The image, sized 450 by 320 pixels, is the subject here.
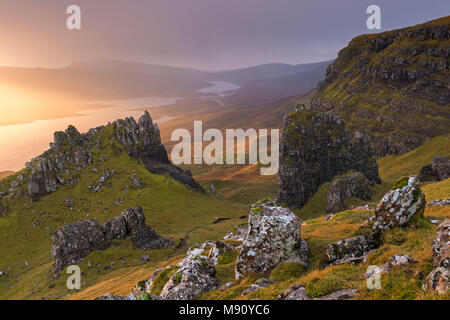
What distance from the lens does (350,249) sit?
807 inches

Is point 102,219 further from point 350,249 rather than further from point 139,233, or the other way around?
point 350,249

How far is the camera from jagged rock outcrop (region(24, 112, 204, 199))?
417 ft

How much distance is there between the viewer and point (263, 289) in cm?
1691

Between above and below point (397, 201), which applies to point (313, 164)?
below

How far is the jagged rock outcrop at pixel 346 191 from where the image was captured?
111m

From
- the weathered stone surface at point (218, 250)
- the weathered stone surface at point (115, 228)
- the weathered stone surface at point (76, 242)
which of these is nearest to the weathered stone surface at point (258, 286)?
the weathered stone surface at point (218, 250)

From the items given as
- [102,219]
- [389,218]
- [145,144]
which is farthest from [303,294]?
[145,144]

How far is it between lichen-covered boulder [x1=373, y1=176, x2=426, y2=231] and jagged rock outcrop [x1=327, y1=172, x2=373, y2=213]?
95166mm

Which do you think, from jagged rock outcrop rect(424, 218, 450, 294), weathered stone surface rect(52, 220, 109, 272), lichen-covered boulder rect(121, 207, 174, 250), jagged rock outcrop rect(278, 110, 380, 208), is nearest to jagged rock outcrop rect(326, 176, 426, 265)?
jagged rock outcrop rect(424, 218, 450, 294)

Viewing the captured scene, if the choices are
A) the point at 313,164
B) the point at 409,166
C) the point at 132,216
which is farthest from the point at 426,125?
the point at 132,216

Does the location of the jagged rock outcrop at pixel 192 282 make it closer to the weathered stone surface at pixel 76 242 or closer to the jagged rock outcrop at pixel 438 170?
the weathered stone surface at pixel 76 242

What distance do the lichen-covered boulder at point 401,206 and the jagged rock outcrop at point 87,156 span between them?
131 m

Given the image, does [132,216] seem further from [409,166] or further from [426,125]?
[426,125]
